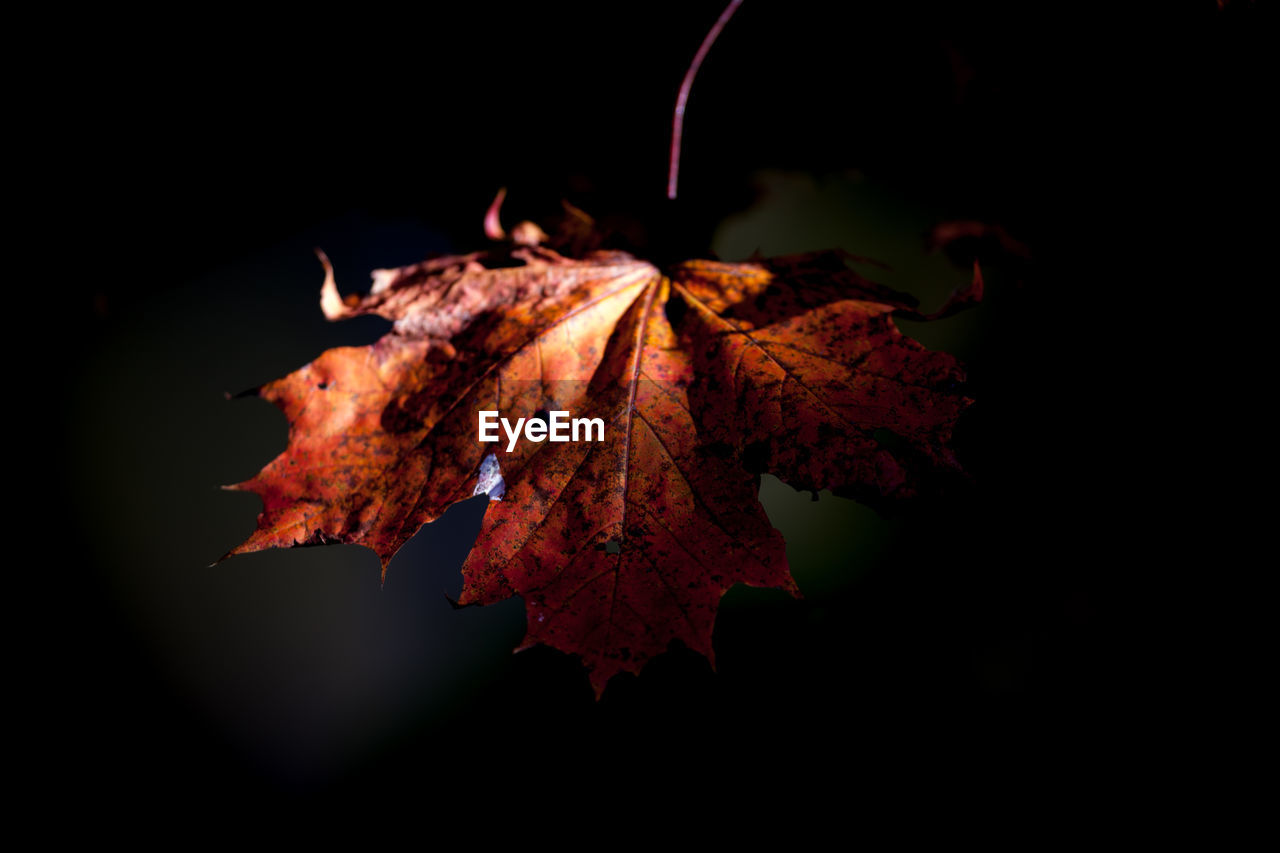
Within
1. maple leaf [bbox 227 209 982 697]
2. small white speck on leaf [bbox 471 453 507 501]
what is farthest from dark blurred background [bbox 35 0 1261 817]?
small white speck on leaf [bbox 471 453 507 501]

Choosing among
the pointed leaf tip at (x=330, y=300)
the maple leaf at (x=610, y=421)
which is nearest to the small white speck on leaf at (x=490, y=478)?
the maple leaf at (x=610, y=421)

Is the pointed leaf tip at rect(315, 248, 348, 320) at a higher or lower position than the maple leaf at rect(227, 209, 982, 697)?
higher

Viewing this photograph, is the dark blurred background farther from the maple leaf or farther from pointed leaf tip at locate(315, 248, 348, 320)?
pointed leaf tip at locate(315, 248, 348, 320)

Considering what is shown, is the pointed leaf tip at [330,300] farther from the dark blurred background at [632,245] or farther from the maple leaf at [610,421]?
the dark blurred background at [632,245]

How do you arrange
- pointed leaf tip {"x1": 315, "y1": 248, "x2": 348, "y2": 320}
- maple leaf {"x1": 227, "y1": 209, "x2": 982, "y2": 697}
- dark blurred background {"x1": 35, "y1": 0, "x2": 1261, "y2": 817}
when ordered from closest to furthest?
maple leaf {"x1": 227, "y1": 209, "x2": 982, "y2": 697}
pointed leaf tip {"x1": 315, "y1": 248, "x2": 348, "y2": 320}
dark blurred background {"x1": 35, "y1": 0, "x2": 1261, "y2": 817}

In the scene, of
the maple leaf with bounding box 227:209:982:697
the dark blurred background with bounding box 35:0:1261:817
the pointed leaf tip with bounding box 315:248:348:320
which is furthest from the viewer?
the dark blurred background with bounding box 35:0:1261:817

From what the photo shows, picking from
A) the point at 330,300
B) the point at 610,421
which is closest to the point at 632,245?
the point at 610,421

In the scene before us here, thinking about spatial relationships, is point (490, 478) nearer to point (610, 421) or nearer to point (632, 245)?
point (610, 421)

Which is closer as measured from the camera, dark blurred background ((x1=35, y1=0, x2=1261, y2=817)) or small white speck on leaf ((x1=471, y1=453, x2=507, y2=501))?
small white speck on leaf ((x1=471, y1=453, x2=507, y2=501))
